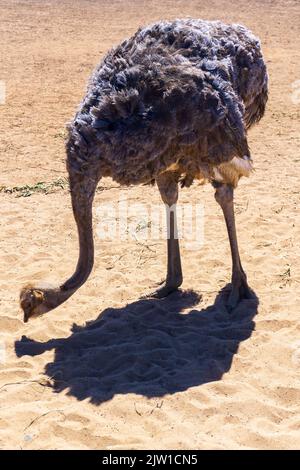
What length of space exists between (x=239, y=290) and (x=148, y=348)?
1.12 metres

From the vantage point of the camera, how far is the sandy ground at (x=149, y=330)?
14.9 ft

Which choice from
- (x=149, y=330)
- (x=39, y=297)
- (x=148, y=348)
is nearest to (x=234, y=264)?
(x=149, y=330)

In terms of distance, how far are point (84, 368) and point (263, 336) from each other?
136cm

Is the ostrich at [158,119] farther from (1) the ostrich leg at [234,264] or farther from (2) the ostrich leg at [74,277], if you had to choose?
(1) the ostrich leg at [234,264]

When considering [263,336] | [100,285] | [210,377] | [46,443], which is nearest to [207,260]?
[100,285]

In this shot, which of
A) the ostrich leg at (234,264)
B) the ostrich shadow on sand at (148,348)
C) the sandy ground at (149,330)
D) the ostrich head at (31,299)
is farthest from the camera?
the ostrich leg at (234,264)

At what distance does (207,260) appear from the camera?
275 inches

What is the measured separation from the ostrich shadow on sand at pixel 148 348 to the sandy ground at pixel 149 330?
0.04 ft

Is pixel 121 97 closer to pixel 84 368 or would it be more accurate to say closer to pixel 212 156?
pixel 212 156

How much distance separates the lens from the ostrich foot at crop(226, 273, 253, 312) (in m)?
6.16

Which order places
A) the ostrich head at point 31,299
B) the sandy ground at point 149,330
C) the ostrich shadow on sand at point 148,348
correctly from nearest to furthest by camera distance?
the sandy ground at point 149,330, the ostrich shadow on sand at point 148,348, the ostrich head at point 31,299

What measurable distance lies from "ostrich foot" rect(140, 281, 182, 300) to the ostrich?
3.22ft

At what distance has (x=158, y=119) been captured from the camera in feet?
16.8

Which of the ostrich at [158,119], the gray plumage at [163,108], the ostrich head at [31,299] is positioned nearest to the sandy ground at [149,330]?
the ostrich head at [31,299]
